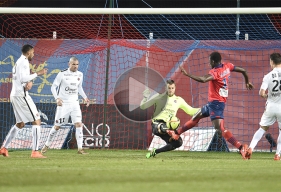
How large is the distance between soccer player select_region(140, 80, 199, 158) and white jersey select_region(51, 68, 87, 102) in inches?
74.2

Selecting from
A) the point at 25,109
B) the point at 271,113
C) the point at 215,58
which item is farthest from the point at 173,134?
the point at 25,109

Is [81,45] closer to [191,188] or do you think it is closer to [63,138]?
[63,138]

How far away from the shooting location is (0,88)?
18.8 meters

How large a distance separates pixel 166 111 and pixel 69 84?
7.81ft

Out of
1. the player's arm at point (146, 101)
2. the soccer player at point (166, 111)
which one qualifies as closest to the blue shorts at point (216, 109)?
the soccer player at point (166, 111)

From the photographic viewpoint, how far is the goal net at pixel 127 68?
18219mm

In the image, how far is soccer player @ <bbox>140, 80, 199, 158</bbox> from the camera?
1453 centimetres

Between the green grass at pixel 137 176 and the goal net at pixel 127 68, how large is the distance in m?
5.86

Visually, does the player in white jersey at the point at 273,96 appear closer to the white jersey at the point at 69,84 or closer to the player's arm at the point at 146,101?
the white jersey at the point at 69,84

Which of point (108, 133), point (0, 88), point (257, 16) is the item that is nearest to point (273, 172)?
point (108, 133)

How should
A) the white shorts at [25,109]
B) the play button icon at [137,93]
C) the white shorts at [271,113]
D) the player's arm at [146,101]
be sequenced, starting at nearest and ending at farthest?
the white shorts at [271,113] < the white shorts at [25,109] < the player's arm at [146,101] < the play button icon at [137,93]

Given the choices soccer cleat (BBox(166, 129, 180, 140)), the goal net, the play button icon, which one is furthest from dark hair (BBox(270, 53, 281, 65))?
the play button icon

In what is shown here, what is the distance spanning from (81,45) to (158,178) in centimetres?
977

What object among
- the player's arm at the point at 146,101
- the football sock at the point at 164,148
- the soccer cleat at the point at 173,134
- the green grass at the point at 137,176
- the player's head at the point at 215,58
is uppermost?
the player's head at the point at 215,58
